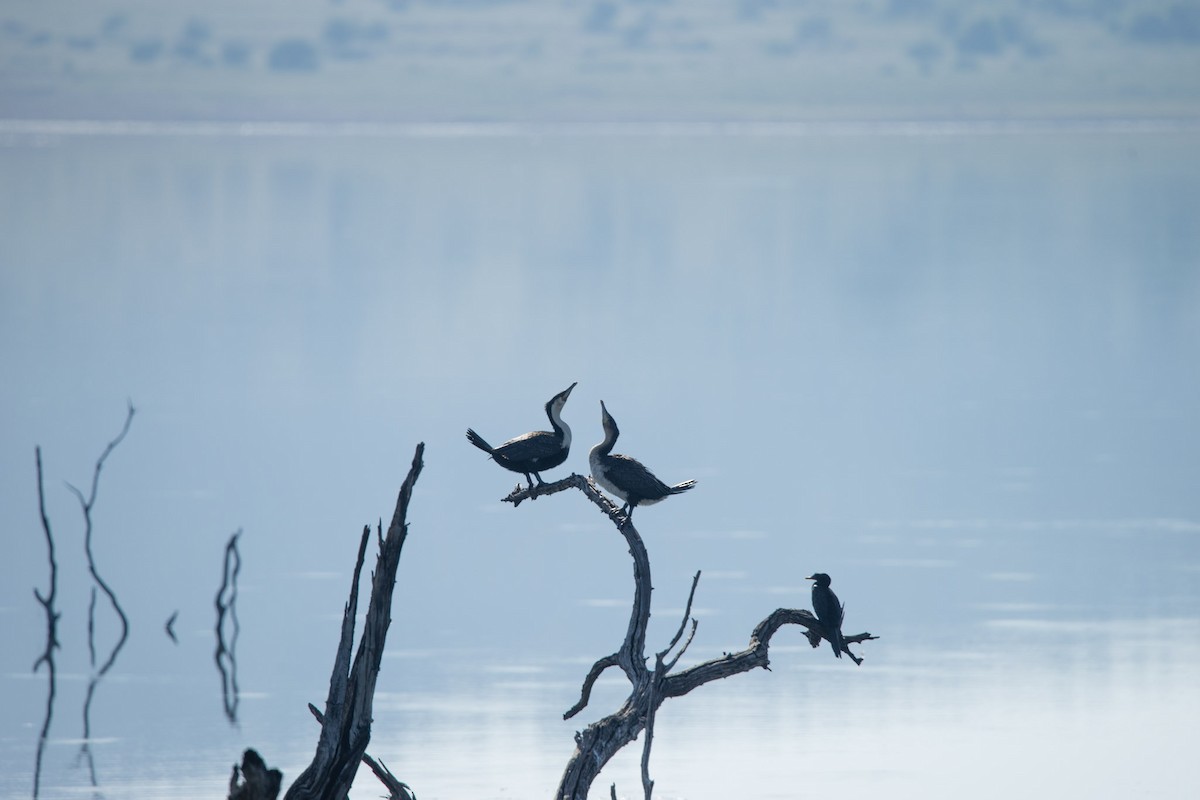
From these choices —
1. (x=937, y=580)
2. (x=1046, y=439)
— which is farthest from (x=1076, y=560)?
(x=1046, y=439)

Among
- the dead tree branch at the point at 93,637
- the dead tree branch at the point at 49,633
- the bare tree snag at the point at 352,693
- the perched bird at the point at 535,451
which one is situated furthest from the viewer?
the dead tree branch at the point at 49,633

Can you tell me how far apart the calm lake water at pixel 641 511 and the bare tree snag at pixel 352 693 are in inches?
245

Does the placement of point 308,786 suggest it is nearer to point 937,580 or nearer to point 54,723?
point 54,723

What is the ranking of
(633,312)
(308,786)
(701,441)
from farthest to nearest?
1. (633,312)
2. (701,441)
3. (308,786)

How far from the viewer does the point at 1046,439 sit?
1645 inches

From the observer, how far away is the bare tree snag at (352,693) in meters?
12.1

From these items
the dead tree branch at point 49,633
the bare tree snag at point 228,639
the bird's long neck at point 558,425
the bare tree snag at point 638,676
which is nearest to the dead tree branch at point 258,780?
the bare tree snag at point 638,676

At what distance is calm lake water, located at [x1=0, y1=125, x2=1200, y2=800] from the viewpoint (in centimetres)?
2027

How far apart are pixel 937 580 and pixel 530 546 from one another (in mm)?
6216

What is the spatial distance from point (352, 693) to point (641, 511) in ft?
68.7

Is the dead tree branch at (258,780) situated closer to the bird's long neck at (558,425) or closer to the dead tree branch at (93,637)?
the bird's long neck at (558,425)

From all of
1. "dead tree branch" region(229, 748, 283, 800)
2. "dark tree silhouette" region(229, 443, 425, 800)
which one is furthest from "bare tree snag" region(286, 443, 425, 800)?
"dead tree branch" region(229, 748, 283, 800)

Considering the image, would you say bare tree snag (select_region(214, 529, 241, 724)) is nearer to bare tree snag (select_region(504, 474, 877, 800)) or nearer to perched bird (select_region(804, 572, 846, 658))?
bare tree snag (select_region(504, 474, 877, 800))

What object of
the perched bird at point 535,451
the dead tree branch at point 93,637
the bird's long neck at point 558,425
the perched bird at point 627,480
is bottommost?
the dead tree branch at point 93,637
